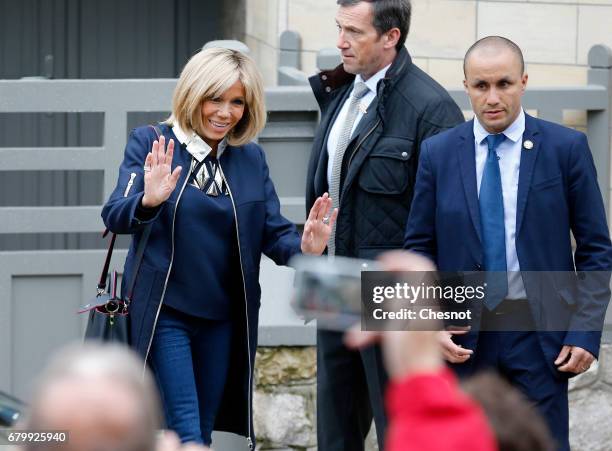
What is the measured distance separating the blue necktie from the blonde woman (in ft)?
1.82

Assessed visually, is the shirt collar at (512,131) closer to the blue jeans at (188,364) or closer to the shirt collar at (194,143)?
the shirt collar at (194,143)

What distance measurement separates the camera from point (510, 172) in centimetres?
524

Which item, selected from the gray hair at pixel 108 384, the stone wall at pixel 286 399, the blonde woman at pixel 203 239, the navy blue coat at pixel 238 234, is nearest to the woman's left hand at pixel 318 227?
the blonde woman at pixel 203 239

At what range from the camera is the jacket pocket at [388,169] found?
5.69 meters

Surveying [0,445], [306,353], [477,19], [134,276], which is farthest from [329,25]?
[0,445]

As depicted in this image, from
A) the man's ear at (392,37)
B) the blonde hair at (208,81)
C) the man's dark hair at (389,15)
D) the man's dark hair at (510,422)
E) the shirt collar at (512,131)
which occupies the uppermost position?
the man's dark hair at (389,15)

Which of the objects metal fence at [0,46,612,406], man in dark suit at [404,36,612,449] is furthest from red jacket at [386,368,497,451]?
metal fence at [0,46,612,406]

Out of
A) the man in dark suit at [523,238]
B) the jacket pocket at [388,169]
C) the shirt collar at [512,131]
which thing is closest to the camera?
the man in dark suit at [523,238]

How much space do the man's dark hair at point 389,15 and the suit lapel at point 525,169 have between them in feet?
2.77

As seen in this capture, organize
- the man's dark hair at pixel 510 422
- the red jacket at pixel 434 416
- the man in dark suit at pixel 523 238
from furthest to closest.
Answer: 1. the man in dark suit at pixel 523 238
2. the man's dark hair at pixel 510 422
3. the red jacket at pixel 434 416

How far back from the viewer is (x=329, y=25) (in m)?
8.52

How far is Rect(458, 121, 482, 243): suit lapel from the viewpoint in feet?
17.1

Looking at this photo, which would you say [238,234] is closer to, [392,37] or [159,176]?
[159,176]

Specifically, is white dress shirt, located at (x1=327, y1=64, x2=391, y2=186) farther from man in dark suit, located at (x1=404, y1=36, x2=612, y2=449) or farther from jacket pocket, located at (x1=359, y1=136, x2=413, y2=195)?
man in dark suit, located at (x1=404, y1=36, x2=612, y2=449)
